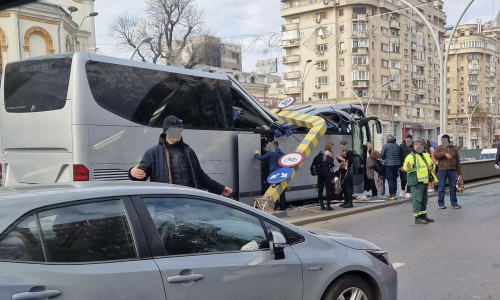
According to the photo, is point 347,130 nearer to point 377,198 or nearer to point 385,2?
point 377,198

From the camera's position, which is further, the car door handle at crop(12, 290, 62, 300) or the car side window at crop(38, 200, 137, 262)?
the car side window at crop(38, 200, 137, 262)

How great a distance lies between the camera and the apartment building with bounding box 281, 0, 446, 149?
2729 inches

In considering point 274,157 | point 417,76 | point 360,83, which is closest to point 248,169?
point 274,157

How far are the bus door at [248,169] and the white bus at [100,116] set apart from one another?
64 mm

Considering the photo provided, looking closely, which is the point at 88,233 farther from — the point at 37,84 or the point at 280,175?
the point at 280,175

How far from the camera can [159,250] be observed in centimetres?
318

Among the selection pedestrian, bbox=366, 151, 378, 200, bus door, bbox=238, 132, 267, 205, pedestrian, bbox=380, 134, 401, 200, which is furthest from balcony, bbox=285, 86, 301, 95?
bus door, bbox=238, 132, 267, 205

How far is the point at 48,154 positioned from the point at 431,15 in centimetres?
8033

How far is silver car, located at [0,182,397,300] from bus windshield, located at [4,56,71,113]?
5625 millimetres

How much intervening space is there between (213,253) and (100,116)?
18.7 feet

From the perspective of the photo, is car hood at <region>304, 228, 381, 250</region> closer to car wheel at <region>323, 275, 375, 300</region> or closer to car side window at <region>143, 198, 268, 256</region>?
car wheel at <region>323, 275, 375, 300</region>

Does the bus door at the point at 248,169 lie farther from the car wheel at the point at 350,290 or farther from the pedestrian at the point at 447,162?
the car wheel at the point at 350,290

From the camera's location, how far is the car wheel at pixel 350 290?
3.86 m

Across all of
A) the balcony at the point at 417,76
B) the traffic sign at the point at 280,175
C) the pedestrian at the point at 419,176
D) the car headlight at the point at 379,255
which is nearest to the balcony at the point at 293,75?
the balcony at the point at 417,76
